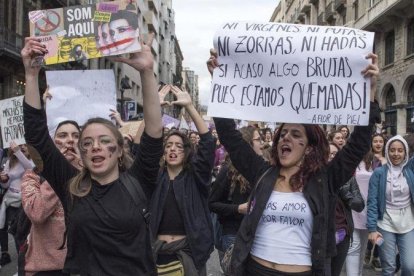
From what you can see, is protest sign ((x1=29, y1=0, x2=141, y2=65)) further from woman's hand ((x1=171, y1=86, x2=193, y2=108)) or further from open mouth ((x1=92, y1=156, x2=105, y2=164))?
open mouth ((x1=92, y1=156, x2=105, y2=164))

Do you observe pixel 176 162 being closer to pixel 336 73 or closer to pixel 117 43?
pixel 117 43

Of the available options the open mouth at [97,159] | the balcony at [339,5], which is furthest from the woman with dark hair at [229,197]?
the balcony at [339,5]

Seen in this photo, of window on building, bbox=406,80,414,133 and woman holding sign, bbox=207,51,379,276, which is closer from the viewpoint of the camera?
woman holding sign, bbox=207,51,379,276

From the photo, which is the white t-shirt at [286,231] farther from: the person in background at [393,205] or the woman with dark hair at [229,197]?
the person in background at [393,205]

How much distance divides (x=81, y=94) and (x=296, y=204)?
2747 mm

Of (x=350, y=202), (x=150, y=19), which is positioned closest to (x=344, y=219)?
(x=350, y=202)

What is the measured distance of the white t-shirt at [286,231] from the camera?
9.35 feet

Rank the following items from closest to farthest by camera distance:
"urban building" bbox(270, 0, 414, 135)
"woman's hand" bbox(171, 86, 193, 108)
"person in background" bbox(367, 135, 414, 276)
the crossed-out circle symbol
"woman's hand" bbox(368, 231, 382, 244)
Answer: "woman's hand" bbox(171, 86, 193, 108)
the crossed-out circle symbol
"woman's hand" bbox(368, 231, 382, 244)
"person in background" bbox(367, 135, 414, 276)
"urban building" bbox(270, 0, 414, 135)

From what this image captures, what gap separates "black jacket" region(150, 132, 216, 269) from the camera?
13.2 feet

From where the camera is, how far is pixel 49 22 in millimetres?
4449

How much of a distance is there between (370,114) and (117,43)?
1.96 meters

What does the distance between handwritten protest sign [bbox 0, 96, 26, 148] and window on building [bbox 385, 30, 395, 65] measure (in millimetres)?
23348

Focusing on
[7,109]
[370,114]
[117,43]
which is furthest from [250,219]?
[7,109]

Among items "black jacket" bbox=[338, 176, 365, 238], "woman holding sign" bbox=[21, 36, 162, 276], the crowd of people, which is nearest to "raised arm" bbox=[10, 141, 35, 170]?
the crowd of people
